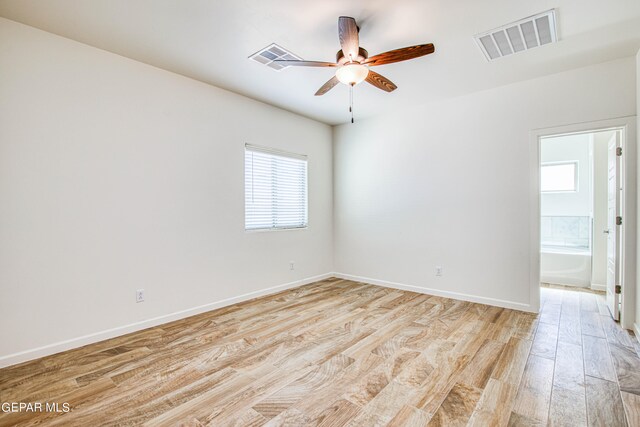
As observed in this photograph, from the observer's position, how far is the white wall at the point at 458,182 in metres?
3.33

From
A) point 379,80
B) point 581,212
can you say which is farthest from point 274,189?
point 581,212

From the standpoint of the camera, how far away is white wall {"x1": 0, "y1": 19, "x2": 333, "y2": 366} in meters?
2.41

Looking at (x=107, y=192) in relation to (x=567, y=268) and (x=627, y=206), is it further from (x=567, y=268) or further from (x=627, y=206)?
(x=567, y=268)

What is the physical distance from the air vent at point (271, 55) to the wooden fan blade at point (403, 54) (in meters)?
0.92

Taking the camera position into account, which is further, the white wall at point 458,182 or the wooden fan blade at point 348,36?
the white wall at point 458,182

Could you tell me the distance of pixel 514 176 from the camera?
142 inches

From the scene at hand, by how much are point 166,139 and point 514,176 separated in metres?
4.02

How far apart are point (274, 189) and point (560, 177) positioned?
18.7 feet

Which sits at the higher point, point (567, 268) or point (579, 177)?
point (579, 177)

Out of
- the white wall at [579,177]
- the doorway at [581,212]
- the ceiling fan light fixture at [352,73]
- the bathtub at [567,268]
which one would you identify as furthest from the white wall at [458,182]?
the white wall at [579,177]

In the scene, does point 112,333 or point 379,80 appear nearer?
point 379,80

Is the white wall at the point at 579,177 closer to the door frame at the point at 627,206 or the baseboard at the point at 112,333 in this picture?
the door frame at the point at 627,206

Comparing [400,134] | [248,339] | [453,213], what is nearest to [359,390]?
[248,339]

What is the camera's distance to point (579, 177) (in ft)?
19.0
